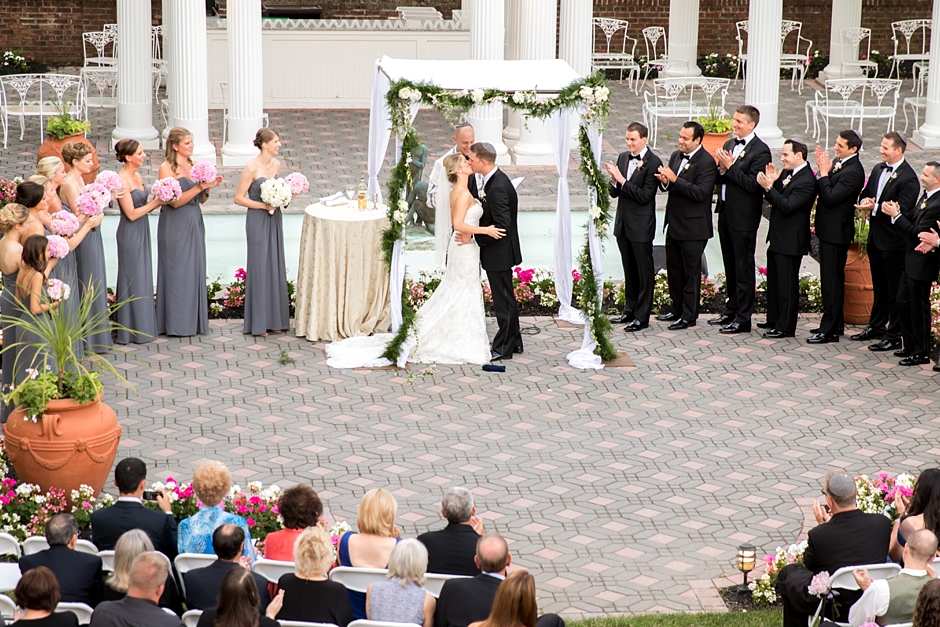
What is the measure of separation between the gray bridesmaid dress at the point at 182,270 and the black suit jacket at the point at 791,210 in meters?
4.80

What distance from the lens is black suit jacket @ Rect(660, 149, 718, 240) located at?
37.7 feet

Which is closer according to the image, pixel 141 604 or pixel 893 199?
pixel 141 604

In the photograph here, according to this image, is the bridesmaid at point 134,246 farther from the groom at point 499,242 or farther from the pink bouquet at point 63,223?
the groom at point 499,242

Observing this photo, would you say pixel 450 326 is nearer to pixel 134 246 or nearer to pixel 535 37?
pixel 134 246

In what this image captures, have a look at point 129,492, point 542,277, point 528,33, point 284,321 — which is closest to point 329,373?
point 284,321

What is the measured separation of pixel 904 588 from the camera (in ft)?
19.1

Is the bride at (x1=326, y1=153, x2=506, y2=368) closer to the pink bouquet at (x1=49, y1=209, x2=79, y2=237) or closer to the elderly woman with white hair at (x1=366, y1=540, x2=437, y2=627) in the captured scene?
the pink bouquet at (x1=49, y1=209, x2=79, y2=237)

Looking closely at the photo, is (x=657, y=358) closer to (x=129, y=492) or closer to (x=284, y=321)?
(x=284, y=321)

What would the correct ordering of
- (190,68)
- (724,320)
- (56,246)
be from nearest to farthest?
(56,246)
(724,320)
(190,68)

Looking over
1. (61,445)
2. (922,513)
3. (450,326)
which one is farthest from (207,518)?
(450,326)

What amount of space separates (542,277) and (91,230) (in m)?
4.46

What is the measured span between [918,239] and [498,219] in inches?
129

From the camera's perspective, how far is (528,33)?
17.3 metres

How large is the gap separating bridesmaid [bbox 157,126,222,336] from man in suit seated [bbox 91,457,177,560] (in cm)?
470
